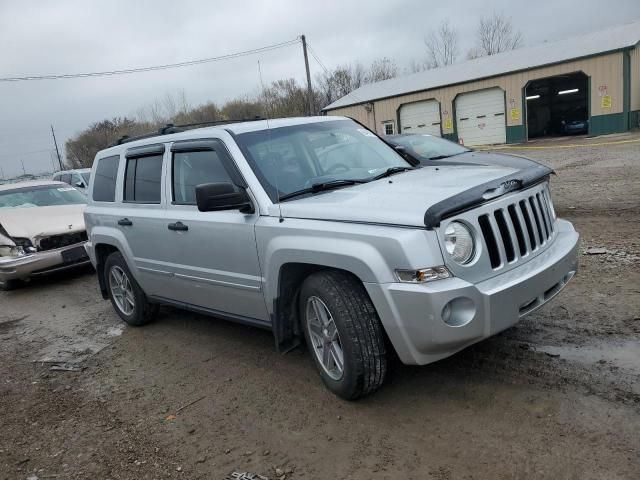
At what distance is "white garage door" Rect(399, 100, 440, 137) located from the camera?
32250 mm

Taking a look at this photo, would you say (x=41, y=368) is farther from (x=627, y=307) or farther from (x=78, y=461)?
(x=627, y=307)

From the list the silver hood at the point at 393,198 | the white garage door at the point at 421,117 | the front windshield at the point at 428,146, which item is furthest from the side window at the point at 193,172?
the white garage door at the point at 421,117

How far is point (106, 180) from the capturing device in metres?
5.79

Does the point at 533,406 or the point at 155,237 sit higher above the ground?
the point at 155,237

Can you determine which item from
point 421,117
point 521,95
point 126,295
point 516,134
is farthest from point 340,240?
point 421,117

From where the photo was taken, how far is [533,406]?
127 inches

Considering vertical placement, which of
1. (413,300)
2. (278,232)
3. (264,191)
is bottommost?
(413,300)

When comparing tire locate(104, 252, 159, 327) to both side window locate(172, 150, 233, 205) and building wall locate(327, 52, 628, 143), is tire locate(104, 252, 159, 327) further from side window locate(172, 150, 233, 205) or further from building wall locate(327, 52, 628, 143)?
building wall locate(327, 52, 628, 143)

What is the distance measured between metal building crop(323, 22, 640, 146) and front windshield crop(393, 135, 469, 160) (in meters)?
18.8

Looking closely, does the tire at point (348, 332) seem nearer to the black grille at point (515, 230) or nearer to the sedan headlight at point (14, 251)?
the black grille at point (515, 230)

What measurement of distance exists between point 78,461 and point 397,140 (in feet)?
26.7

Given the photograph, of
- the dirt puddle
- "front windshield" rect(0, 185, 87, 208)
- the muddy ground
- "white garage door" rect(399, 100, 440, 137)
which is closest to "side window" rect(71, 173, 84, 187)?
"front windshield" rect(0, 185, 87, 208)

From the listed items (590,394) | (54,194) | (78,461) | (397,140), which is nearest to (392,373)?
(590,394)

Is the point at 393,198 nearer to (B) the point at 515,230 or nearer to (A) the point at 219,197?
(B) the point at 515,230
